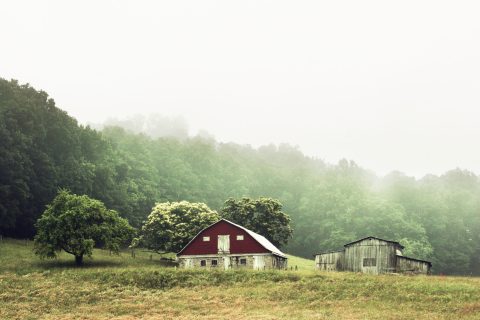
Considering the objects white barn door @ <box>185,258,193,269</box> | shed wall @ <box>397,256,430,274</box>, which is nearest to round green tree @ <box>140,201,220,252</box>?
white barn door @ <box>185,258,193,269</box>

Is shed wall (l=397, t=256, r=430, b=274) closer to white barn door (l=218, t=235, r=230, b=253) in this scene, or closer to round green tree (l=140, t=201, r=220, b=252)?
white barn door (l=218, t=235, r=230, b=253)

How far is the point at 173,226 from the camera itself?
78.6m

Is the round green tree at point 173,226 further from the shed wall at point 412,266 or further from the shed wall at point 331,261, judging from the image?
the shed wall at point 412,266

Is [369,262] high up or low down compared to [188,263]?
up

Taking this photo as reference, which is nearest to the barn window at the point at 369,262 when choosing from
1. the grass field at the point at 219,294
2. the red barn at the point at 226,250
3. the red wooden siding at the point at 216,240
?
the grass field at the point at 219,294

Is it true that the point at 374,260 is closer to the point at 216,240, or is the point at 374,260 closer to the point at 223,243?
the point at 223,243

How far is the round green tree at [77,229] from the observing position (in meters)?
66.1

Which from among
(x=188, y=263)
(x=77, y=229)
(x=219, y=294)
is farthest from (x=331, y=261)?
(x=77, y=229)

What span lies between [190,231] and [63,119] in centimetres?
2813

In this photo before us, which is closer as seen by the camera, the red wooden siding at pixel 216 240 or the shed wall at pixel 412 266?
the shed wall at pixel 412 266

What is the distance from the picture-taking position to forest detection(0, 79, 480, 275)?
7862 cm

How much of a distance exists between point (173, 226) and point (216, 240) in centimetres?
782

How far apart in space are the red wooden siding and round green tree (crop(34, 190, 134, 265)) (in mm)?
8310

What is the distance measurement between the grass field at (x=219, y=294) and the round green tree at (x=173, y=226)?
12.2 meters
